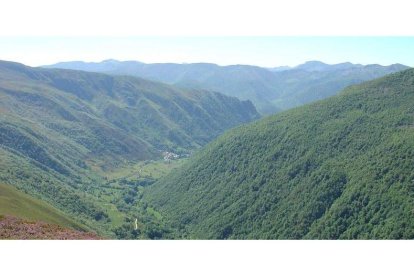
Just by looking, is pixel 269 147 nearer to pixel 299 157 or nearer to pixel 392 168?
pixel 299 157

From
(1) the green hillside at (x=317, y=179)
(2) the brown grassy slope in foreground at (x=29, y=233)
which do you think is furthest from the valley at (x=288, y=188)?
(2) the brown grassy slope in foreground at (x=29, y=233)

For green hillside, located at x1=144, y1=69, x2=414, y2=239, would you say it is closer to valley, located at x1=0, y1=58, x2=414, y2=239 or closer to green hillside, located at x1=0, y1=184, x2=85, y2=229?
valley, located at x1=0, y1=58, x2=414, y2=239

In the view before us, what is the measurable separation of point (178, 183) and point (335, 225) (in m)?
93.7

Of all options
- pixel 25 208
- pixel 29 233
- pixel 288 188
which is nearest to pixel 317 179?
pixel 288 188

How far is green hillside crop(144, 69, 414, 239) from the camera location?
11444 centimetres

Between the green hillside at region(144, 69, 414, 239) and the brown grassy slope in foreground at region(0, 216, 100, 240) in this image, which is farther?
the green hillside at region(144, 69, 414, 239)

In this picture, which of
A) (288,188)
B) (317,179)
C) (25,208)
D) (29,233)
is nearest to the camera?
(29,233)

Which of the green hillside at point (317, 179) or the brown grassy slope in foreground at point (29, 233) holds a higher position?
the brown grassy slope in foreground at point (29, 233)

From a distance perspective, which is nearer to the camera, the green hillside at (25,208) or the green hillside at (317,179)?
the green hillside at (25,208)

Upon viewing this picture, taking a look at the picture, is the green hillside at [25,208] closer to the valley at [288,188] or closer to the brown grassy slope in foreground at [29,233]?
the valley at [288,188]

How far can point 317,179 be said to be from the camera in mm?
140750

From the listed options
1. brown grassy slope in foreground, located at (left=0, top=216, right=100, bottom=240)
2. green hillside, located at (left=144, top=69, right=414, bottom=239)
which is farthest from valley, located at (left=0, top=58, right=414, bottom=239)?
brown grassy slope in foreground, located at (left=0, top=216, right=100, bottom=240)

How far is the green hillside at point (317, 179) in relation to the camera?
114 meters

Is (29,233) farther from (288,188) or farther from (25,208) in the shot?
(288,188)
